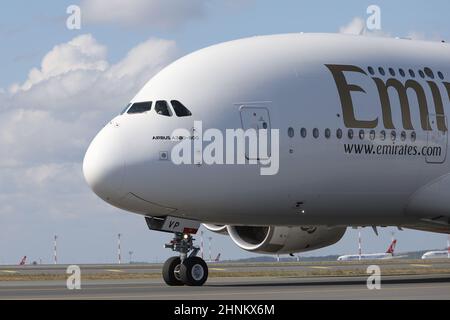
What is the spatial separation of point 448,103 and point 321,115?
417 centimetres

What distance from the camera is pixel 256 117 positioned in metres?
25.3

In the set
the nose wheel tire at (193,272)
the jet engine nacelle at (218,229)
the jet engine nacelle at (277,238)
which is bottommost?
the nose wheel tire at (193,272)

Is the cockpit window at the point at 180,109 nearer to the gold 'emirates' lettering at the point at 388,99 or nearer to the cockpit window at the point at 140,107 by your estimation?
the cockpit window at the point at 140,107

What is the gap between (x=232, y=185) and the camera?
2494 centimetres

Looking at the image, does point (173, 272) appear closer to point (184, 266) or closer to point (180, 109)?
point (184, 266)

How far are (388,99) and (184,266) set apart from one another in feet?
22.1

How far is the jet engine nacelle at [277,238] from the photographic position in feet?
96.3

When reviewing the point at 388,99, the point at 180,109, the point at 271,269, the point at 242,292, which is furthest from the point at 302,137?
the point at 271,269

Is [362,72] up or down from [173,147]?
up

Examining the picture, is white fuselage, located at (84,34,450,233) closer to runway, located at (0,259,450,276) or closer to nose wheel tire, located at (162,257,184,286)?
nose wheel tire, located at (162,257,184,286)

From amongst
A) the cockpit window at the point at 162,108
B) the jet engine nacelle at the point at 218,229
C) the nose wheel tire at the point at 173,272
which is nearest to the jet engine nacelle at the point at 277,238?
the jet engine nacelle at the point at 218,229

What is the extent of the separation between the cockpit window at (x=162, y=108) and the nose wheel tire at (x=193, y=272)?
323 cm
